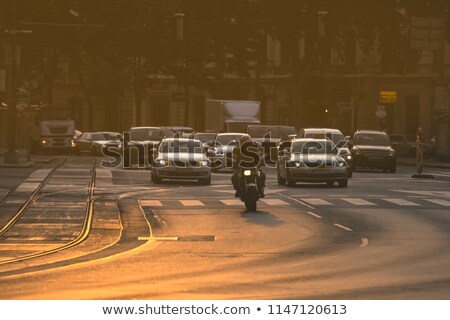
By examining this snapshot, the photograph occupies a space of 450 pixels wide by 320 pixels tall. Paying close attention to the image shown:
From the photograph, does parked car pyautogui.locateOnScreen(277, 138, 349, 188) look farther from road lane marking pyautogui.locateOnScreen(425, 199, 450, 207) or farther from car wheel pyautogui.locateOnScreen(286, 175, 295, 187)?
road lane marking pyautogui.locateOnScreen(425, 199, 450, 207)

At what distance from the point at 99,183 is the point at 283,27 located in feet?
96.9

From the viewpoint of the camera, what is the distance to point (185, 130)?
229 ft

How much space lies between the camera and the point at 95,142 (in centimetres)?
7538

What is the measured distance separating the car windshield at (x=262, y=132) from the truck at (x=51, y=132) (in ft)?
65.1

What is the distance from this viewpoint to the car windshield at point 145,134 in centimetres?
5804

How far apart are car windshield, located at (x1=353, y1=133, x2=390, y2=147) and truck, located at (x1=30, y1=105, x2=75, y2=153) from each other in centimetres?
2798

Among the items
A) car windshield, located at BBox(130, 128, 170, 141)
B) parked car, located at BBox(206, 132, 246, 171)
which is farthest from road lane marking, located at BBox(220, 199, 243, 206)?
car windshield, located at BBox(130, 128, 170, 141)

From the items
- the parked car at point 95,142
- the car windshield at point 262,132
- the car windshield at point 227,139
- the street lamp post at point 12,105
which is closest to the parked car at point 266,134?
the car windshield at point 262,132

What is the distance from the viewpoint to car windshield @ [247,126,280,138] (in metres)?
62.2

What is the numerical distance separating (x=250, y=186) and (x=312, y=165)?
36.9 ft

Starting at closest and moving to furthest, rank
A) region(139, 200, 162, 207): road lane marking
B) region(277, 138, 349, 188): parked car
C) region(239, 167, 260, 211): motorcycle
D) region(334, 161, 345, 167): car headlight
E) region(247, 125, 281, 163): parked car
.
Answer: region(239, 167, 260, 211): motorcycle → region(139, 200, 162, 207): road lane marking → region(277, 138, 349, 188): parked car → region(334, 161, 345, 167): car headlight → region(247, 125, 281, 163): parked car

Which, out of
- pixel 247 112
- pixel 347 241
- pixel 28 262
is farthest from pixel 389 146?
pixel 28 262

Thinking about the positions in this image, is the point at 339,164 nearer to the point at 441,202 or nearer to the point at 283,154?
the point at 283,154

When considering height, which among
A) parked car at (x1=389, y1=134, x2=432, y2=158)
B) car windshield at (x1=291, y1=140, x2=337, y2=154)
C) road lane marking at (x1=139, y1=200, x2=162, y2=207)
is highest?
car windshield at (x1=291, y1=140, x2=337, y2=154)
